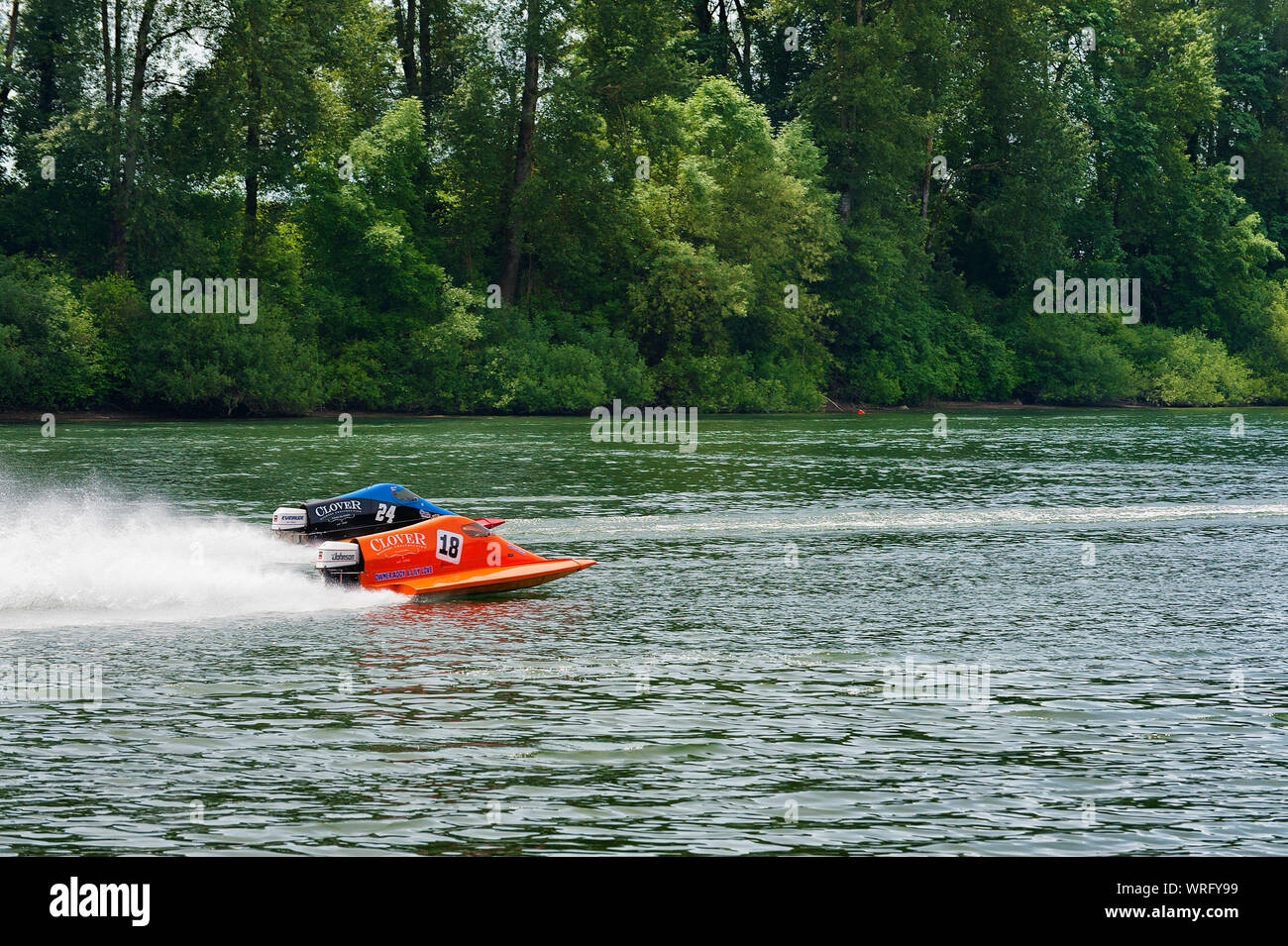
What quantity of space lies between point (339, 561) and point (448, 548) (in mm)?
1563

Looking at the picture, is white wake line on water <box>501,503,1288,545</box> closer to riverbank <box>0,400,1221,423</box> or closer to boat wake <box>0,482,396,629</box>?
boat wake <box>0,482,396,629</box>

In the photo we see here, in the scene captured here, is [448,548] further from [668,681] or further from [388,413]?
[388,413]

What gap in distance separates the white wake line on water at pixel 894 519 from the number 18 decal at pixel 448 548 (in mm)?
6559

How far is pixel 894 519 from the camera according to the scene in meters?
33.4

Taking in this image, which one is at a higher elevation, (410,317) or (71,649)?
(410,317)

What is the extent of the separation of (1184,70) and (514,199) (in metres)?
54.0

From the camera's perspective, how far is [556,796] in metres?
11.9

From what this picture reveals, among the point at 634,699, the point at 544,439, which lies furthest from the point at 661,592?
the point at 544,439

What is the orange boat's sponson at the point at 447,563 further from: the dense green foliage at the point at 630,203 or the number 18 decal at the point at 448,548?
the dense green foliage at the point at 630,203

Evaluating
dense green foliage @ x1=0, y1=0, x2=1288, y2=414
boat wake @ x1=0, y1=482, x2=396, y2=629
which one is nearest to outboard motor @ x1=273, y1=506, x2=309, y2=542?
boat wake @ x1=0, y1=482, x2=396, y2=629

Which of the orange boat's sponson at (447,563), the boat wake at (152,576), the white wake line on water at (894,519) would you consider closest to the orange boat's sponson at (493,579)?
the orange boat's sponson at (447,563)

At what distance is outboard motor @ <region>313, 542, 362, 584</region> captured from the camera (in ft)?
70.9

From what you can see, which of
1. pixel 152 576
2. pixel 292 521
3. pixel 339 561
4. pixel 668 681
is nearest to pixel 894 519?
pixel 292 521

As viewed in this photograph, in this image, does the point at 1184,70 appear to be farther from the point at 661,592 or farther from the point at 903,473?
the point at 661,592
